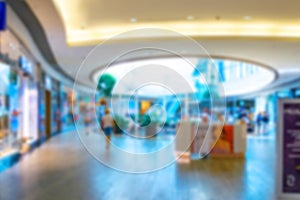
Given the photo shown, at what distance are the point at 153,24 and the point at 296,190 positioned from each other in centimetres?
582

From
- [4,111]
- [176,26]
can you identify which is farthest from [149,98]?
[4,111]

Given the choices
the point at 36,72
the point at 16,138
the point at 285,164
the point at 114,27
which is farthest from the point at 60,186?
the point at 36,72

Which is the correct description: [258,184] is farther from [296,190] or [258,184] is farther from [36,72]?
[36,72]

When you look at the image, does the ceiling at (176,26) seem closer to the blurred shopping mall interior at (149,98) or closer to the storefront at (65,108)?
the blurred shopping mall interior at (149,98)

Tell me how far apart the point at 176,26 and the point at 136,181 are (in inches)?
186

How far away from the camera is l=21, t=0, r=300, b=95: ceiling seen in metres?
7.03

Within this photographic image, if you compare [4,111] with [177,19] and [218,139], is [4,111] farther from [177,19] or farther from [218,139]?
[218,139]

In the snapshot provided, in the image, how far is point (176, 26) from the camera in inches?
348

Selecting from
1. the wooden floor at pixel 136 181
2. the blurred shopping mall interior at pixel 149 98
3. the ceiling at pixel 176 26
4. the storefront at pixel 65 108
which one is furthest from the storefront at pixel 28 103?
the storefront at pixel 65 108

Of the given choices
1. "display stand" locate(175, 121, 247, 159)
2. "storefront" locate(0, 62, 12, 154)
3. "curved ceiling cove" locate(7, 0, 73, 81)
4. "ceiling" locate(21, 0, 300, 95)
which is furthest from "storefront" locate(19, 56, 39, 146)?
"display stand" locate(175, 121, 247, 159)

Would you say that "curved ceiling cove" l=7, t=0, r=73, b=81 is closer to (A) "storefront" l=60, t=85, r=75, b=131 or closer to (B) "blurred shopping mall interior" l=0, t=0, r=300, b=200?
(B) "blurred shopping mall interior" l=0, t=0, r=300, b=200

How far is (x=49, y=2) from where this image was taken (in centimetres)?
582

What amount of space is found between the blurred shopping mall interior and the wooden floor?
0.02 meters

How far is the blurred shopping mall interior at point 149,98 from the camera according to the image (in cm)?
423
